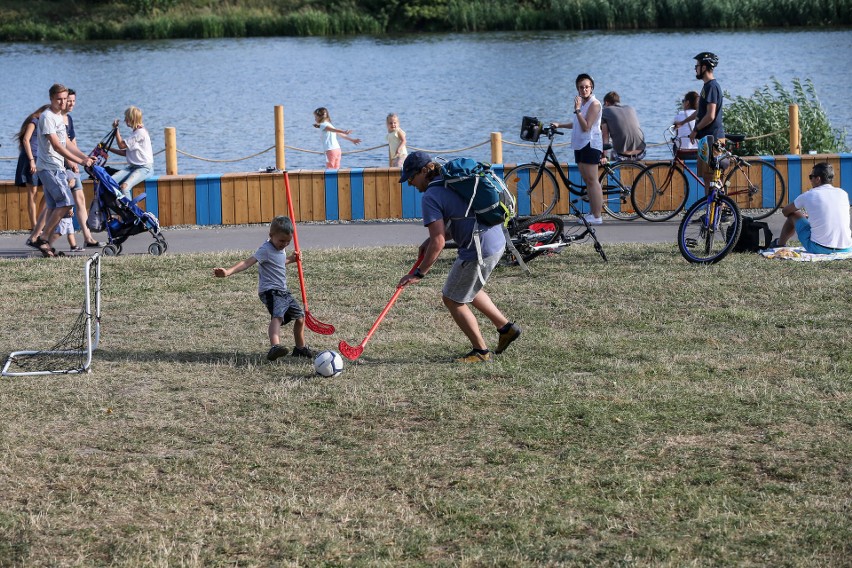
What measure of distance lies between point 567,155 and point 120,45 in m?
35.1

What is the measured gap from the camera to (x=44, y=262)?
12.8m

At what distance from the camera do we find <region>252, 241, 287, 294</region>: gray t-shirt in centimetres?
885

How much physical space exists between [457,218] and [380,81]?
107ft

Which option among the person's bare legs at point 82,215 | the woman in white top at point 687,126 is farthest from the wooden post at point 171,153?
the woman in white top at point 687,126

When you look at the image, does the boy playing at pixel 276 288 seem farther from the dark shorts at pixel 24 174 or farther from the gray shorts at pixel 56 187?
the dark shorts at pixel 24 174

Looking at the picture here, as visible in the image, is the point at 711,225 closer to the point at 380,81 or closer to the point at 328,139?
the point at 328,139

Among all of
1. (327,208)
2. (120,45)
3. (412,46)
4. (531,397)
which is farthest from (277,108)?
(120,45)

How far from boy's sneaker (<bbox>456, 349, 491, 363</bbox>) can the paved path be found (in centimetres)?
525

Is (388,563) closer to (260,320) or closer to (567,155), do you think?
(260,320)

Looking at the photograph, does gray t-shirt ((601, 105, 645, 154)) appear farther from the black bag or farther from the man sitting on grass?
the man sitting on grass

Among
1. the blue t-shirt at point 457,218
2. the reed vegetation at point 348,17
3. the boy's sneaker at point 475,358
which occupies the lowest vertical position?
the boy's sneaker at point 475,358

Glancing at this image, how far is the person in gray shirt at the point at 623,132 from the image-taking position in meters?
16.5

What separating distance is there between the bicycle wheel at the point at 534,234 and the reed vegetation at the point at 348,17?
4139 cm

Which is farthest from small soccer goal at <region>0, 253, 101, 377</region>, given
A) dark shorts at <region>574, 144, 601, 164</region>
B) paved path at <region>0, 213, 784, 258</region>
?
dark shorts at <region>574, 144, 601, 164</region>
